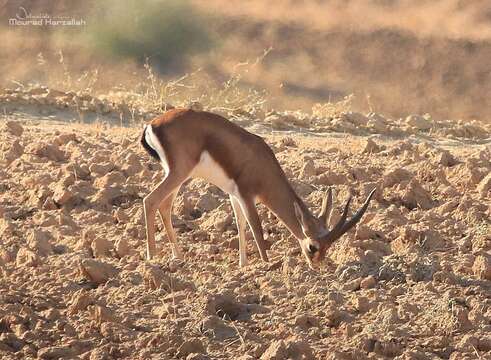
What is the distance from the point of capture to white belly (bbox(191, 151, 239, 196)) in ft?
37.7

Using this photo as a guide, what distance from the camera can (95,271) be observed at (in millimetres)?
10273

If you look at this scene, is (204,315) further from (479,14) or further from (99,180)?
(479,14)

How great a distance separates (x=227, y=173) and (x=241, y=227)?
1.79ft

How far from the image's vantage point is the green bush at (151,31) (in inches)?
1634

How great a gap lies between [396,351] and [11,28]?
1533 inches

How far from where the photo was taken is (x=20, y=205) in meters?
12.7

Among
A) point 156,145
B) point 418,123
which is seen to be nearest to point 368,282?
point 156,145

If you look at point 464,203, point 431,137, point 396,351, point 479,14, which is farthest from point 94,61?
point 396,351

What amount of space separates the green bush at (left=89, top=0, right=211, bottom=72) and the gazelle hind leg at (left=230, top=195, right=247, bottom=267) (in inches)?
1161

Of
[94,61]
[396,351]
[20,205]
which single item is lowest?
[396,351]

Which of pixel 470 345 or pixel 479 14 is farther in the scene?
pixel 479 14

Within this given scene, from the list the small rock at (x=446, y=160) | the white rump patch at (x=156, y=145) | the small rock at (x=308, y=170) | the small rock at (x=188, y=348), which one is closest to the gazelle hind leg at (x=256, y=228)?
the white rump patch at (x=156, y=145)

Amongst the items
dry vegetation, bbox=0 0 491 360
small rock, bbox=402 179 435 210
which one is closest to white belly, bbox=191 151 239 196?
dry vegetation, bbox=0 0 491 360

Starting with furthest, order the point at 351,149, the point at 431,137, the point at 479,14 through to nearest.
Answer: the point at 479,14
the point at 431,137
the point at 351,149
